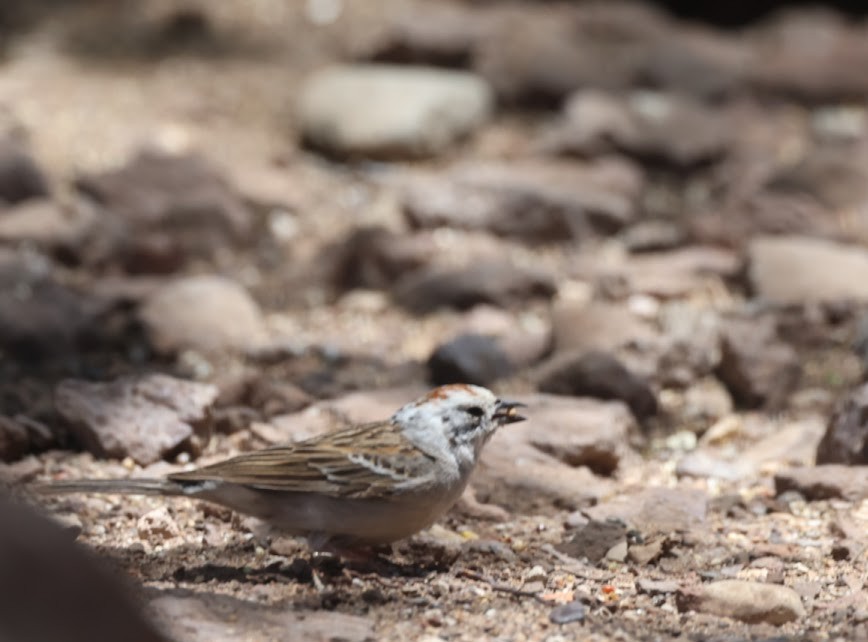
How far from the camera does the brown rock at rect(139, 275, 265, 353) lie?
612 centimetres

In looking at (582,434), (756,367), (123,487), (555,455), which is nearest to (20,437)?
(123,487)

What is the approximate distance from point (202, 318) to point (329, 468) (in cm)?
256

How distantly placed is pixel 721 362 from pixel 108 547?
9.67 feet

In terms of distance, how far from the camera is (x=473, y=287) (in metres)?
6.61

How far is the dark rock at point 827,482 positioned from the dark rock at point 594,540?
2.43 feet

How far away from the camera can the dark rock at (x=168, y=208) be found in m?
7.16

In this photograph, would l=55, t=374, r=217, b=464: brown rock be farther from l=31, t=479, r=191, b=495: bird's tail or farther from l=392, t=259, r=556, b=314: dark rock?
l=392, t=259, r=556, b=314: dark rock

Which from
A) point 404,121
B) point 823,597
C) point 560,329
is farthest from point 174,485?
point 404,121

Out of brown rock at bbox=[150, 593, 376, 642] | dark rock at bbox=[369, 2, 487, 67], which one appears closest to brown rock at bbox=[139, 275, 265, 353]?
brown rock at bbox=[150, 593, 376, 642]

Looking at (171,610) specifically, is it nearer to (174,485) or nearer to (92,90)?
(174,485)

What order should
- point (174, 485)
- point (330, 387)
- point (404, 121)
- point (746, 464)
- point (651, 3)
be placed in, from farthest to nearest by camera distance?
point (651, 3) < point (404, 121) < point (330, 387) < point (746, 464) < point (174, 485)

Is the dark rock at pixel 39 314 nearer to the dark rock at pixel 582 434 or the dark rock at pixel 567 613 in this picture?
the dark rock at pixel 582 434

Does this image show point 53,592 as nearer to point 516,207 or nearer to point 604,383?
point 604,383

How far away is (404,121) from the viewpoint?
27.7 feet
